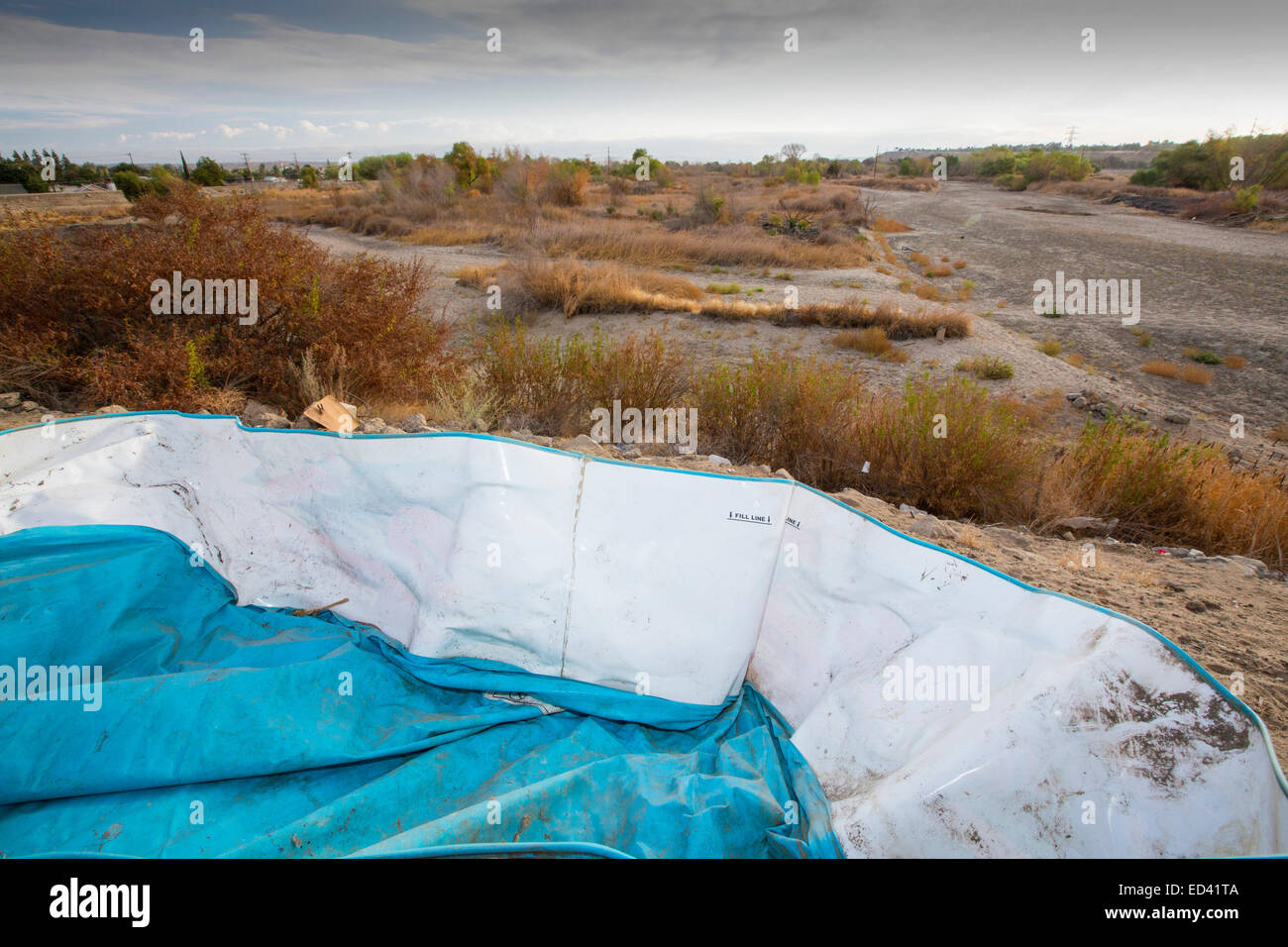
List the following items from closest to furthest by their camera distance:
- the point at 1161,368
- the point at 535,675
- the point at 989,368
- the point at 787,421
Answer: the point at 535,675 → the point at 787,421 → the point at 989,368 → the point at 1161,368

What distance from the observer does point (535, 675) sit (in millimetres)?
2641

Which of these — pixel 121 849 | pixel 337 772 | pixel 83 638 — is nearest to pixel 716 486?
pixel 337 772

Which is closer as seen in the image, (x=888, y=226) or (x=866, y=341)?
(x=866, y=341)

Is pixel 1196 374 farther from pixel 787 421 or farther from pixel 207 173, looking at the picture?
pixel 207 173

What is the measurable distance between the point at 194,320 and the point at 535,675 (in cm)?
450

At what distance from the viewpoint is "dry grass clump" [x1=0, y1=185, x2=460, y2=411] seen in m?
4.66

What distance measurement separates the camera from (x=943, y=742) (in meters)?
1.98

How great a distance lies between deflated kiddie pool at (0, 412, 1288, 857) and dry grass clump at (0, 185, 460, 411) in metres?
2.07

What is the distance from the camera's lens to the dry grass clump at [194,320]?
15.3ft

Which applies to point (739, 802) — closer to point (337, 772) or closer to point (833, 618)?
point (833, 618)

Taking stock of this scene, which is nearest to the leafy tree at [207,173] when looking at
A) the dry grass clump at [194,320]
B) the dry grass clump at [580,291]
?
the dry grass clump at [580,291]

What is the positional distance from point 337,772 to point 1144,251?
75.4 feet

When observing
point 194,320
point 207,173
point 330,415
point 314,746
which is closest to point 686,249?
point 194,320

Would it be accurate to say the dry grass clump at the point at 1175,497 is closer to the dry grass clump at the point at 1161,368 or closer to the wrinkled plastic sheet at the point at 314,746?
the wrinkled plastic sheet at the point at 314,746
